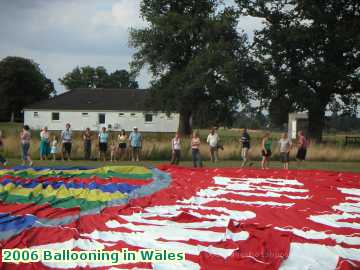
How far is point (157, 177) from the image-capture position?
11.4m

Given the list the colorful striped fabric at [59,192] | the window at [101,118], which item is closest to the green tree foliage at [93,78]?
the window at [101,118]

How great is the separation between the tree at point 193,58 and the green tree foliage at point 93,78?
5734 cm

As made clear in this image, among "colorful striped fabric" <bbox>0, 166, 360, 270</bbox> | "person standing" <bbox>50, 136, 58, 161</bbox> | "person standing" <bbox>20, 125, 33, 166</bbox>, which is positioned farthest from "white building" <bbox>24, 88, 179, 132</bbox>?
"colorful striped fabric" <bbox>0, 166, 360, 270</bbox>

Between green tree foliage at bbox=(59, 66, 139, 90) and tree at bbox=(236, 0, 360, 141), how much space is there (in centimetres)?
6340

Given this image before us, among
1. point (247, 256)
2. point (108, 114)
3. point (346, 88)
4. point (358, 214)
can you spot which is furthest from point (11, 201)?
point (108, 114)

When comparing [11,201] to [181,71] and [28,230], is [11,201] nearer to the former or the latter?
[28,230]

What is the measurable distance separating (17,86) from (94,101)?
21.5 meters

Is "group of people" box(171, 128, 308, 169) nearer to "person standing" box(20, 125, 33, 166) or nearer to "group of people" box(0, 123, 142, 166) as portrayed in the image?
"group of people" box(0, 123, 142, 166)

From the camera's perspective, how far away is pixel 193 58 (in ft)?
125

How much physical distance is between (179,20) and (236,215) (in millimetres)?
31631

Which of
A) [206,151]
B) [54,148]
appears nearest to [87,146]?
[54,148]

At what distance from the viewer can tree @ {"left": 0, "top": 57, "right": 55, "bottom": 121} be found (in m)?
71.1

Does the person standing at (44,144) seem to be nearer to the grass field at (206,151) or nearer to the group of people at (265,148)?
the grass field at (206,151)

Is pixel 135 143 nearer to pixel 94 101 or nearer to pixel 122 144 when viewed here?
pixel 122 144
